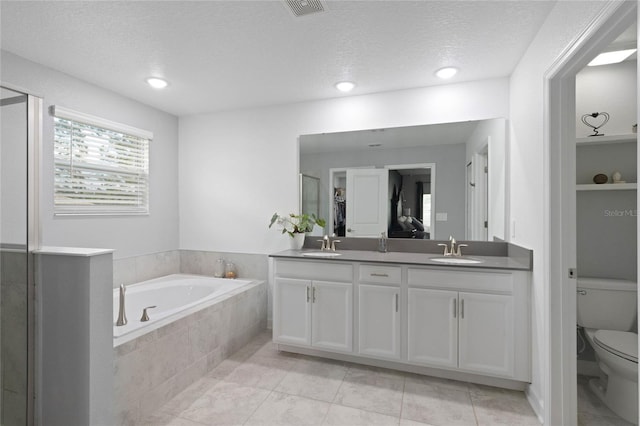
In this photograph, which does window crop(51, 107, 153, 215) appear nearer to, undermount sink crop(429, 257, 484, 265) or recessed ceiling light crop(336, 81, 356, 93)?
recessed ceiling light crop(336, 81, 356, 93)

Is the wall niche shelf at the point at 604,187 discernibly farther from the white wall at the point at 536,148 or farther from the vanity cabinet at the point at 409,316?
the vanity cabinet at the point at 409,316

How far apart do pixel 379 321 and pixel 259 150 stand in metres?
2.05

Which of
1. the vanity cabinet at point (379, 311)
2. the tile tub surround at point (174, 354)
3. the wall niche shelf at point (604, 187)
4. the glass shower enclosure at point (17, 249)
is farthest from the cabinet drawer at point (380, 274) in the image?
the glass shower enclosure at point (17, 249)

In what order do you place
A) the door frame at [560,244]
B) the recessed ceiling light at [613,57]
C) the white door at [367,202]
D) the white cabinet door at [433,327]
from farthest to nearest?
1. the white door at [367,202]
2. the white cabinet door at [433,327]
3. the recessed ceiling light at [613,57]
4. the door frame at [560,244]

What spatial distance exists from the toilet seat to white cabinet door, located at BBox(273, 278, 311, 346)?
191cm

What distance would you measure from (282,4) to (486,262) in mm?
2103

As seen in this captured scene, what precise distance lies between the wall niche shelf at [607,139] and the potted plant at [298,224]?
6.86 feet

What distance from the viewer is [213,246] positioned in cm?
363

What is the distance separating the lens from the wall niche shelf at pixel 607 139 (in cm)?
218

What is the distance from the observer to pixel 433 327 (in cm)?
231

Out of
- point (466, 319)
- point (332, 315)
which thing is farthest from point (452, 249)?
point (332, 315)

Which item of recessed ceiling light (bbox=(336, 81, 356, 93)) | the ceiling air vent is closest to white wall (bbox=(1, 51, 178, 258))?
the ceiling air vent

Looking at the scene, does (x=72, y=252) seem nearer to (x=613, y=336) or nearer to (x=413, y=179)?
(x=413, y=179)

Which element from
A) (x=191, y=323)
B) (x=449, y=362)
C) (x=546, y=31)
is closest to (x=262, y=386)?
(x=191, y=323)
